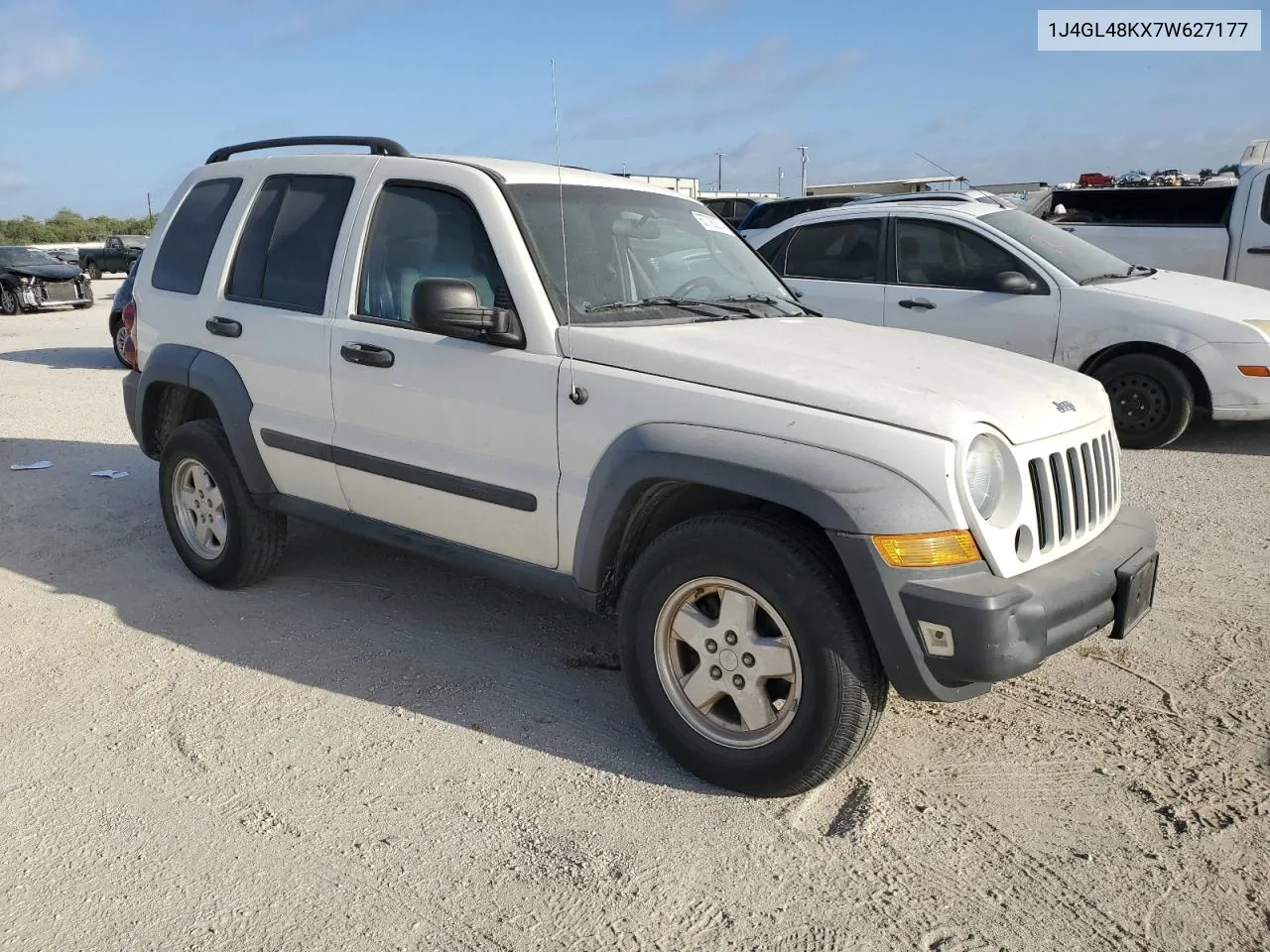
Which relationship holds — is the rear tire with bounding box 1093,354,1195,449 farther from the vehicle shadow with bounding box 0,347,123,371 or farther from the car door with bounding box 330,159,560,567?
the vehicle shadow with bounding box 0,347,123,371

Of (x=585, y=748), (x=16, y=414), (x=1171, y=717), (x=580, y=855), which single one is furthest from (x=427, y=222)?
(x=16, y=414)

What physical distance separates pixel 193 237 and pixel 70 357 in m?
10.7

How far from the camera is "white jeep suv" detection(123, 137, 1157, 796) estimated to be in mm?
2967

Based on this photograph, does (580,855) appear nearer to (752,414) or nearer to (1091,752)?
(752,414)

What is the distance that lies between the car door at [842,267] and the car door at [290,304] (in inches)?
185

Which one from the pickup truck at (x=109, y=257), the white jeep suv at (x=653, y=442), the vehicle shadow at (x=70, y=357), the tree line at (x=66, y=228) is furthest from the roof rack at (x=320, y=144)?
the tree line at (x=66, y=228)

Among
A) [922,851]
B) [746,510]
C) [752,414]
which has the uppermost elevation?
[752,414]

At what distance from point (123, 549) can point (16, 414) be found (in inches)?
202

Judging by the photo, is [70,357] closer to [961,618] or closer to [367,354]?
[367,354]

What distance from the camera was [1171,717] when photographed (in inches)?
145

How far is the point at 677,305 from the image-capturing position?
4004mm

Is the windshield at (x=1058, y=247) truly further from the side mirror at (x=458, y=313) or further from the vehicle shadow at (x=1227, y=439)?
the side mirror at (x=458, y=313)

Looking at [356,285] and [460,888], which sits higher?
[356,285]

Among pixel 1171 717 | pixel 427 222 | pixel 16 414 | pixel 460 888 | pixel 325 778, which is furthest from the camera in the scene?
pixel 16 414
